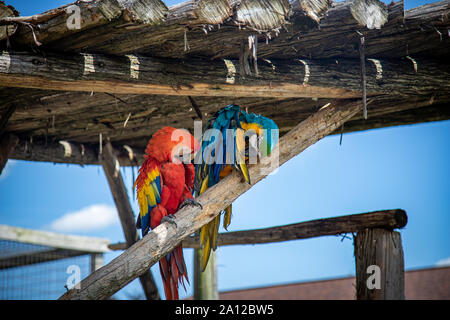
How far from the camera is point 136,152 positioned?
566cm

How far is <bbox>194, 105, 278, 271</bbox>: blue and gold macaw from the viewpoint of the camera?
332cm

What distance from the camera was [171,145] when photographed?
3.54m

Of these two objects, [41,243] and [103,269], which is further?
[41,243]

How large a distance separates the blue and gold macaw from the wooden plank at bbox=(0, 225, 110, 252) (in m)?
3.25

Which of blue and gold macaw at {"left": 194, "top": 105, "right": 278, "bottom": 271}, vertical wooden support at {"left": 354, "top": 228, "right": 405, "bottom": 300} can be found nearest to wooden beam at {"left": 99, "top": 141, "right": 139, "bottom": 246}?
blue and gold macaw at {"left": 194, "top": 105, "right": 278, "bottom": 271}

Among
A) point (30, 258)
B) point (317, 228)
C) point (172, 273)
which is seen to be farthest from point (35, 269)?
point (317, 228)

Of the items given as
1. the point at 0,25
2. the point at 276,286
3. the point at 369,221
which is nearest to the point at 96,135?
the point at 0,25

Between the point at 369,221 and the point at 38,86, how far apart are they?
2940 millimetres

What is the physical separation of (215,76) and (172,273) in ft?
5.28

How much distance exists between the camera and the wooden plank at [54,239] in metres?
5.63

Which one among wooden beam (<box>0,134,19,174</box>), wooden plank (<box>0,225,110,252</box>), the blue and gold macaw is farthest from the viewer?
wooden plank (<box>0,225,110,252</box>)

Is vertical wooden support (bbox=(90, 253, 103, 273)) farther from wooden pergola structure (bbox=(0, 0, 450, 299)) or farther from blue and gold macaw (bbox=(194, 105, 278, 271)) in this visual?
blue and gold macaw (bbox=(194, 105, 278, 271))

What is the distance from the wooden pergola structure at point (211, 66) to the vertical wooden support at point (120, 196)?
2.53 feet
